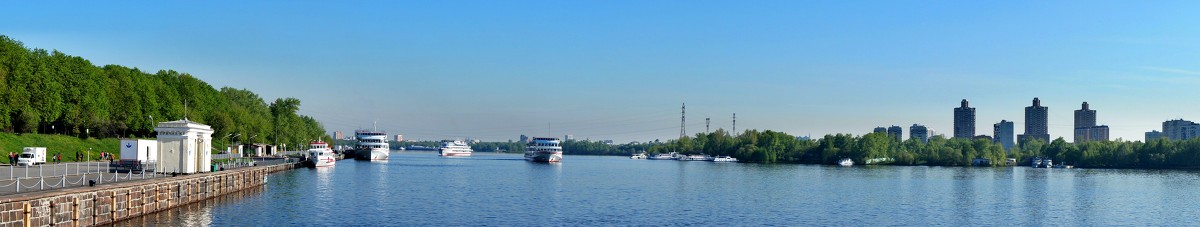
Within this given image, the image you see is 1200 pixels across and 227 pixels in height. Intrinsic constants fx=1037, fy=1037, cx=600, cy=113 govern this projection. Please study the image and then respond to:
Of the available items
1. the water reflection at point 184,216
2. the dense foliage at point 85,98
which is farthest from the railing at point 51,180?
the dense foliage at point 85,98

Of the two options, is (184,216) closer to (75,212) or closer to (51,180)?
(51,180)

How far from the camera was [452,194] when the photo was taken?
86.8 metres

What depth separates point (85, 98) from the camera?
117 m

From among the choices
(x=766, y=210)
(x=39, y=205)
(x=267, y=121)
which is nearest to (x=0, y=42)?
(x=39, y=205)

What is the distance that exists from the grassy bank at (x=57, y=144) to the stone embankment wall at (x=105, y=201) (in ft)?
122

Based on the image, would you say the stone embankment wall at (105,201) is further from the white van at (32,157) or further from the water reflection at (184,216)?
the white van at (32,157)

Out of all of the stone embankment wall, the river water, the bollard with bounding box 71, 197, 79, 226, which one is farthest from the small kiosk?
the bollard with bounding box 71, 197, 79, 226

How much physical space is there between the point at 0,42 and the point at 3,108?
26.8ft

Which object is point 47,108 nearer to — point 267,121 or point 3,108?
point 3,108

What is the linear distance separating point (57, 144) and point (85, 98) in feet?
22.8

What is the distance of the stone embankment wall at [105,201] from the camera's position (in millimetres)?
40906

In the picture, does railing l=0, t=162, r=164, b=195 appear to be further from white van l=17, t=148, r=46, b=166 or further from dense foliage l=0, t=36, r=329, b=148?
dense foliage l=0, t=36, r=329, b=148

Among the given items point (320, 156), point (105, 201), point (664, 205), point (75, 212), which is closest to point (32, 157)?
point (105, 201)

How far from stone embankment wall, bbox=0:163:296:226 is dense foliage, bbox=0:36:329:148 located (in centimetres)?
4156
